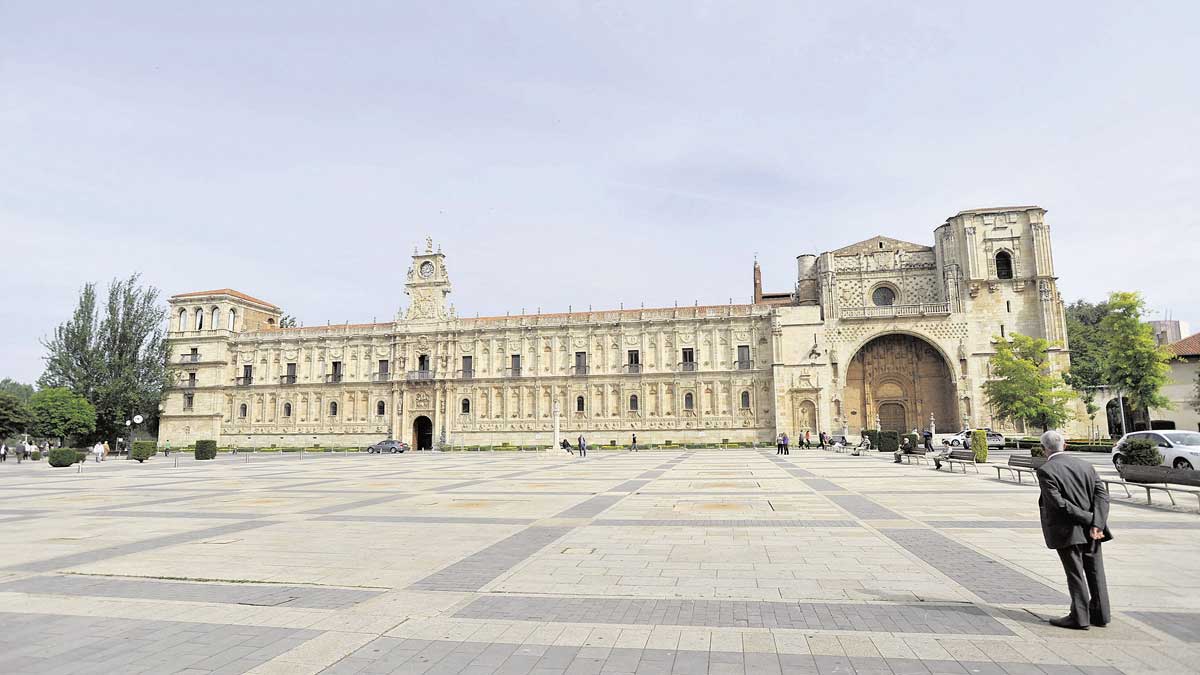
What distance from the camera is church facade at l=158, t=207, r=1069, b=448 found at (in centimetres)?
5000

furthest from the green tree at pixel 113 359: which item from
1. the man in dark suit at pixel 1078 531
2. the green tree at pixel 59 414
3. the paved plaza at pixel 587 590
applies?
the man in dark suit at pixel 1078 531

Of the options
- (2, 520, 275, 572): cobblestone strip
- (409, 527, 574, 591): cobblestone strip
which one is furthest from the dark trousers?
(2, 520, 275, 572): cobblestone strip

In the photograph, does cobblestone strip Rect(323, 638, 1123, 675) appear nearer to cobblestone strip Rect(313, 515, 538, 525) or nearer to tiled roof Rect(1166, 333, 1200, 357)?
cobblestone strip Rect(313, 515, 538, 525)

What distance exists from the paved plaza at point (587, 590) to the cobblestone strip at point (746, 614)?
1.1 inches

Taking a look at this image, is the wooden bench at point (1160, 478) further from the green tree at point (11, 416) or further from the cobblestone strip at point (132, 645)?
the green tree at point (11, 416)

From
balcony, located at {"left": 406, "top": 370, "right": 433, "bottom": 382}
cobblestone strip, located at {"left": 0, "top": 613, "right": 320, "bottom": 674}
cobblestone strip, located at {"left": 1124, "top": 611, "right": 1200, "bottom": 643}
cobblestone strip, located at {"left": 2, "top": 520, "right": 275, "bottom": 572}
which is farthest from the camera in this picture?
balcony, located at {"left": 406, "top": 370, "right": 433, "bottom": 382}

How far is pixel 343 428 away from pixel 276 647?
190 feet

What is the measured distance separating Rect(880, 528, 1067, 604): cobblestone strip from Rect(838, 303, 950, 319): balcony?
45.0m

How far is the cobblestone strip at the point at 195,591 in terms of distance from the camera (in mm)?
6273

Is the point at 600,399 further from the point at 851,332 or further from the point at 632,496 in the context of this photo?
the point at 632,496

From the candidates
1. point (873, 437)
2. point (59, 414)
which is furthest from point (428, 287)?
point (873, 437)

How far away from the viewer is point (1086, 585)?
5207mm

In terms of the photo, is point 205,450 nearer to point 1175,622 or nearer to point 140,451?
point 140,451

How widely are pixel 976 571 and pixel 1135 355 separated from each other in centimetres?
3979
